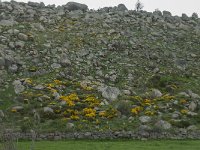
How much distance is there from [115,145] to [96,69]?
56.6 ft

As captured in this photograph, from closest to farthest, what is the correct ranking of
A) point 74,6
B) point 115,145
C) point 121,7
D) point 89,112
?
point 115,145
point 89,112
point 74,6
point 121,7

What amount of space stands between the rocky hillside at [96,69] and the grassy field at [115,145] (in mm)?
1988

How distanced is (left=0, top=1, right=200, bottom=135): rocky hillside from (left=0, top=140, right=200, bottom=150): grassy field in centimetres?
199

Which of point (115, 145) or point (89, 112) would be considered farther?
point (89, 112)

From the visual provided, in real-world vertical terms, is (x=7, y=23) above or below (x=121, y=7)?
below

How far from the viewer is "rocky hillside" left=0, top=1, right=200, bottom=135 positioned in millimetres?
36219

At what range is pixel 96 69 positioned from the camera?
4669 centimetres

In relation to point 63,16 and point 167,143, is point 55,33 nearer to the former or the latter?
point 63,16

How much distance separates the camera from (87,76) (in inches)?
1761

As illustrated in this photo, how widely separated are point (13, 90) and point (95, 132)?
414 inches

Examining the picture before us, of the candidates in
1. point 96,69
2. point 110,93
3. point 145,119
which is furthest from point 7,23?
point 145,119

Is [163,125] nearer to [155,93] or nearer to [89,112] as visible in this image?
[89,112]

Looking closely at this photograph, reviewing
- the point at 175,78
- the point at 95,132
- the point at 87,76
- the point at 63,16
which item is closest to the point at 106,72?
the point at 87,76

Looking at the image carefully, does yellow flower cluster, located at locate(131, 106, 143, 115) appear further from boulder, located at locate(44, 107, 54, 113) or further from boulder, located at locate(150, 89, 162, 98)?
boulder, located at locate(44, 107, 54, 113)
